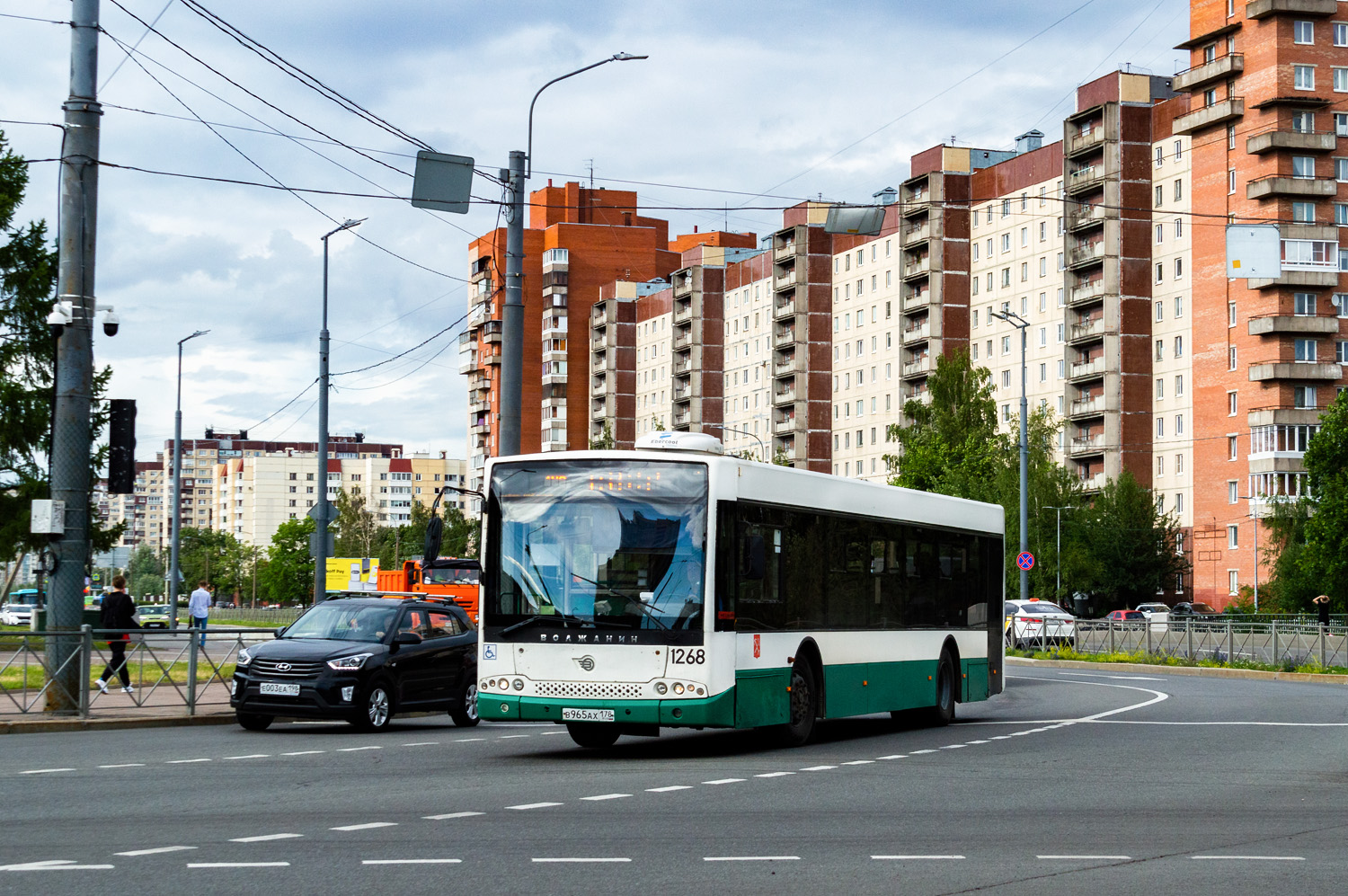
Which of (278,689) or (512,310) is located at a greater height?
(512,310)

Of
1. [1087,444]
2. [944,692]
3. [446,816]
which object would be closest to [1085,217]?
[1087,444]

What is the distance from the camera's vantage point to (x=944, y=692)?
22.1 metres

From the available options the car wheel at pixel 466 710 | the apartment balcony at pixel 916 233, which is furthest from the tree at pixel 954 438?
the car wheel at pixel 466 710

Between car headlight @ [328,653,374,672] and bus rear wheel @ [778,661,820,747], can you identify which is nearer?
bus rear wheel @ [778,661,820,747]

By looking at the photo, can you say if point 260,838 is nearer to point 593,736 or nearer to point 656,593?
point 656,593

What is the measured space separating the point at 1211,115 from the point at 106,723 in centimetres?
7900

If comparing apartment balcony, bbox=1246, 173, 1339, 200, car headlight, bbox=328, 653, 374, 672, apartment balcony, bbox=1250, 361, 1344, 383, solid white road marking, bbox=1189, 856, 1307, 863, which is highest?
apartment balcony, bbox=1246, 173, 1339, 200

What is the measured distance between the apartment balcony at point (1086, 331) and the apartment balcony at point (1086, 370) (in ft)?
4.42

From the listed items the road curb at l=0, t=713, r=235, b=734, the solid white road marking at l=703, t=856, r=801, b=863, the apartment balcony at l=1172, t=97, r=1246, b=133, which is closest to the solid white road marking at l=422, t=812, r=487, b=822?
the solid white road marking at l=703, t=856, r=801, b=863

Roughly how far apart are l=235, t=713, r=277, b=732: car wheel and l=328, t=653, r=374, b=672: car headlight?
1.17 metres

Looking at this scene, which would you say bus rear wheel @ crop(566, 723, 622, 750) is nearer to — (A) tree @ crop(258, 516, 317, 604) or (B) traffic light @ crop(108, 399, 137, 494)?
(B) traffic light @ crop(108, 399, 137, 494)

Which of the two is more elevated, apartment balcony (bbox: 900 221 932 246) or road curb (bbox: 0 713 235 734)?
apartment balcony (bbox: 900 221 932 246)

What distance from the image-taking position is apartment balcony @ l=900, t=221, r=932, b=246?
363 feet

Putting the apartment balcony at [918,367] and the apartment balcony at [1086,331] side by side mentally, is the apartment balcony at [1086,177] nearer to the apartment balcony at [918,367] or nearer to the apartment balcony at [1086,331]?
the apartment balcony at [1086,331]
